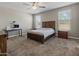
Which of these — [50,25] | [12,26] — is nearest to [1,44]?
[50,25]

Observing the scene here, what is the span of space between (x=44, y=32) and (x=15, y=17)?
139 cm

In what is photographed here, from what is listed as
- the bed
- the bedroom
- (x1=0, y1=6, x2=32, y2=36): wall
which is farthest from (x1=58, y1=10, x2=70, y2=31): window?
(x1=0, y1=6, x2=32, y2=36): wall

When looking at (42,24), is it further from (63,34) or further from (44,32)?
(63,34)

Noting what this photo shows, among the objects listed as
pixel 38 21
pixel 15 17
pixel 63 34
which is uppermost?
pixel 15 17

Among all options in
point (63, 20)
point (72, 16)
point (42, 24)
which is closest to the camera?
point (42, 24)

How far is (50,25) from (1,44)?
6.59ft

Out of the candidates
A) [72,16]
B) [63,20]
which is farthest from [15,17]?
[72,16]

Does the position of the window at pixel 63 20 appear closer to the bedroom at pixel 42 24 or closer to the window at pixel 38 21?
the bedroom at pixel 42 24

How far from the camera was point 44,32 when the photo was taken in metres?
3.99

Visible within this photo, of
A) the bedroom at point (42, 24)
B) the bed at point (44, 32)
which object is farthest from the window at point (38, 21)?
the bed at point (44, 32)

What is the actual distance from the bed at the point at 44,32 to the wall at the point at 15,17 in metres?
0.54

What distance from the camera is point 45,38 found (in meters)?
4.22

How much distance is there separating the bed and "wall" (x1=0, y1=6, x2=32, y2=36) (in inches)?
21.2

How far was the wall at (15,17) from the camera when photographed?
3.31 metres
